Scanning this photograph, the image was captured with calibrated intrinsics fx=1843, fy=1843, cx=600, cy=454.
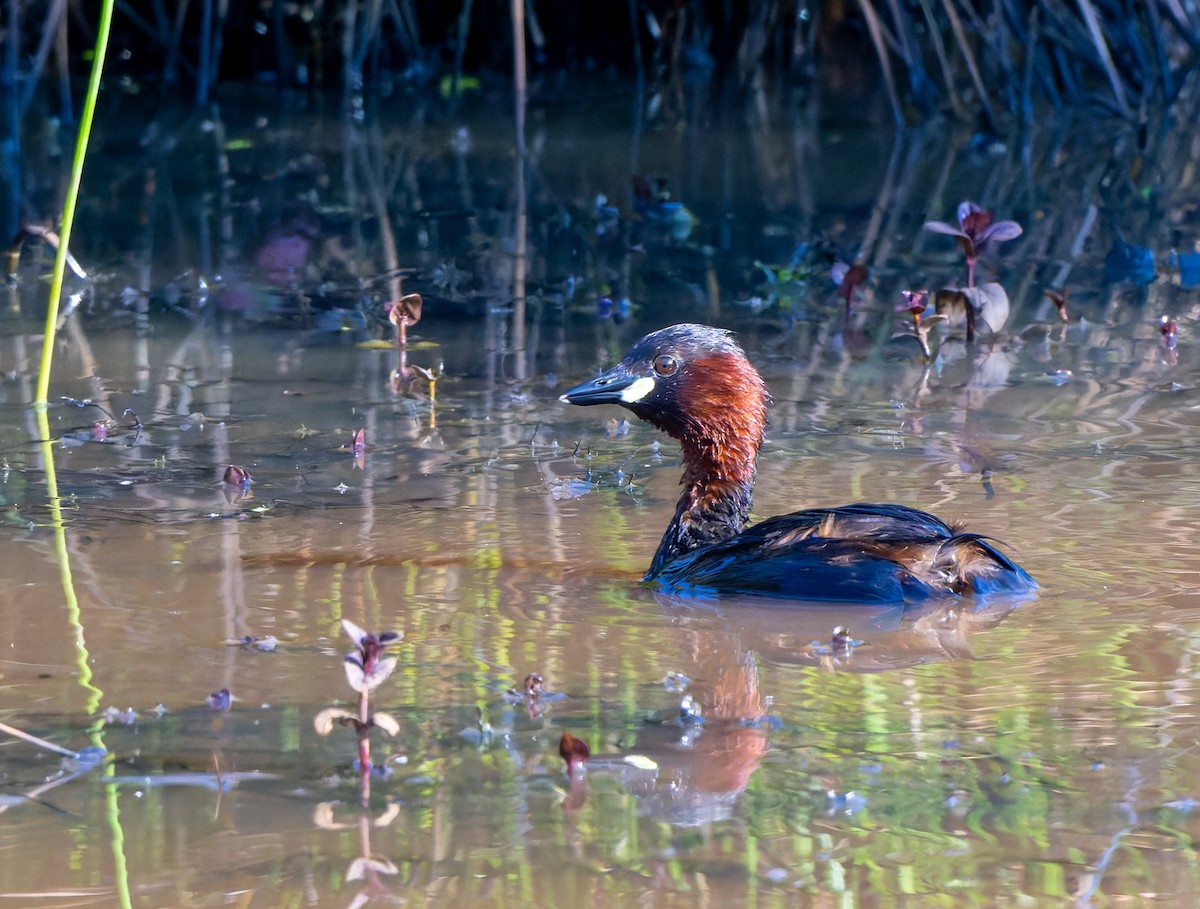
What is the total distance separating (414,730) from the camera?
353cm

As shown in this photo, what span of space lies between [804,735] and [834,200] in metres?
7.08

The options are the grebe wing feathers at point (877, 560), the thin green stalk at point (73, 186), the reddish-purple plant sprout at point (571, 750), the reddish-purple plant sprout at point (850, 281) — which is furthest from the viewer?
the reddish-purple plant sprout at point (850, 281)

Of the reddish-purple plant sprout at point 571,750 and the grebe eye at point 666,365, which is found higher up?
the grebe eye at point 666,365

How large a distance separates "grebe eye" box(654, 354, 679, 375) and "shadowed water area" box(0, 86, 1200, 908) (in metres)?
0.42

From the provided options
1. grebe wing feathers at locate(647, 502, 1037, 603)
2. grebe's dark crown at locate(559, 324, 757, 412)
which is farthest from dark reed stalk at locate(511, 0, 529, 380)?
grebe wing feathers at locate(647, 502, 1037, 603)

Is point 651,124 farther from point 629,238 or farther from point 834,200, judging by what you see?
point 629,238

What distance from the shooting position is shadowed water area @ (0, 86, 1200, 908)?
119 inches

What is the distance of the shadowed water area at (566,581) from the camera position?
302 centimetres

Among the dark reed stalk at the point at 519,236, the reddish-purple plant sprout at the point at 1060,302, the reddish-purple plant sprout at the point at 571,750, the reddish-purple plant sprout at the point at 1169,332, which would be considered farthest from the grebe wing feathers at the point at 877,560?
the reddish-purple plant sprout at the point at 1060,302

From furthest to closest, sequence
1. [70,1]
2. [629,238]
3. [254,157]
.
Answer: [70,1] < [254,157] < [629,238]

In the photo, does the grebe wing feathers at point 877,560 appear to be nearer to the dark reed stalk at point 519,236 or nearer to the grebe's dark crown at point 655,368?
the grebe's dark crown at point 655,368

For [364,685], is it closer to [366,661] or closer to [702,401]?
[366,661]

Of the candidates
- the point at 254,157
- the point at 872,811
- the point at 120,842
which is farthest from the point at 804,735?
the point at 254,157

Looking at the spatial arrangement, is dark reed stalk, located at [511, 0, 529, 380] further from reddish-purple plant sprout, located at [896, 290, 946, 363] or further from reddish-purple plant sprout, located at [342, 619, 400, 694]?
reddish-purple plant sprout, located at [342, 619, 400, 694]
